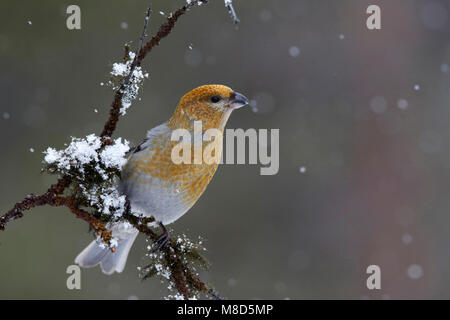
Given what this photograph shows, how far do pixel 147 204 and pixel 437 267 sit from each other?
24.8 feet

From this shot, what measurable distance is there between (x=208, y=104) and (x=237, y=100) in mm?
145

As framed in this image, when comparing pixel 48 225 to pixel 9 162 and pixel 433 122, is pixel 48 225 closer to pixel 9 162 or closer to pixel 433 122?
pixel 9 162

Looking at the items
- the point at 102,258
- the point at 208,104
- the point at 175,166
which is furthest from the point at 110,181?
the point at 102,258

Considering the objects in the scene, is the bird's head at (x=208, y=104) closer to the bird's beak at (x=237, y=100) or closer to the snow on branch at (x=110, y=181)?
the bird's beak at (x=237, y=100)

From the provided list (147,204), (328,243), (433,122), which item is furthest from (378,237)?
(147,204)

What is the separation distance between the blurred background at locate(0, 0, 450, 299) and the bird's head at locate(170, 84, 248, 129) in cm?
417

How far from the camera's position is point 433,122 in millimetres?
9156

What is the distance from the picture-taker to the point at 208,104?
2.68m

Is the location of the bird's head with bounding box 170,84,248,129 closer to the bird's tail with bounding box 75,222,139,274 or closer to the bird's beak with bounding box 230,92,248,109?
the bird's beak with bounding box 230,92,248,109

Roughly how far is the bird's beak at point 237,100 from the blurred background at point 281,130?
420 centimetres

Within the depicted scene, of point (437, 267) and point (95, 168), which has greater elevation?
point (437, 267)

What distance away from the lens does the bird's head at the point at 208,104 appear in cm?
263

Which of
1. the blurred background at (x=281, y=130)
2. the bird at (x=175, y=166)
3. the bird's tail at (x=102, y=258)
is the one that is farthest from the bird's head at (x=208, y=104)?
the blurred background at (x=281, y=130)
